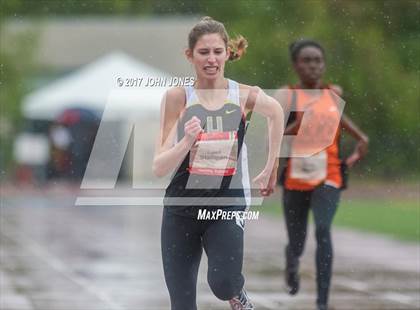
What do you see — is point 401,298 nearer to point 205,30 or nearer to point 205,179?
point 205,179

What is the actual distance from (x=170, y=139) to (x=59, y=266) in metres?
7.41

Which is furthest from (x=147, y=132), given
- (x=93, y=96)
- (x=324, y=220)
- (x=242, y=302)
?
(x=242, y=302)

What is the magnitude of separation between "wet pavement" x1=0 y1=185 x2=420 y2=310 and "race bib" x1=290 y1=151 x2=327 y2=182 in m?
1.05

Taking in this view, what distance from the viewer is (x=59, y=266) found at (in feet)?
44.8

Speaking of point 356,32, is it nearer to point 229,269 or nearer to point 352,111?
point 352,111

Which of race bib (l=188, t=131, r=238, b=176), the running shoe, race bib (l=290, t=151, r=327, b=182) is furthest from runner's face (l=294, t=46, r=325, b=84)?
the running shoe

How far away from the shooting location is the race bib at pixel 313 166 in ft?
32.3

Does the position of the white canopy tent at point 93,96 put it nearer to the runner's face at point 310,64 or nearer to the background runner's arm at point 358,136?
the background runner's arm at point 358,136

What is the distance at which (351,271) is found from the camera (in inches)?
528

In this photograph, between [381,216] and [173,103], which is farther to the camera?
[381,216]

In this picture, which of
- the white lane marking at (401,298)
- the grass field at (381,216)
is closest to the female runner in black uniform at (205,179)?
the white lane marking at (401,298)

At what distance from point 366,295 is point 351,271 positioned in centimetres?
244

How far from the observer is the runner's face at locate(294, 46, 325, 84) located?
32.4ft

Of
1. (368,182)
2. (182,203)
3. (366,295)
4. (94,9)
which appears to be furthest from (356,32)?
(182,203)
